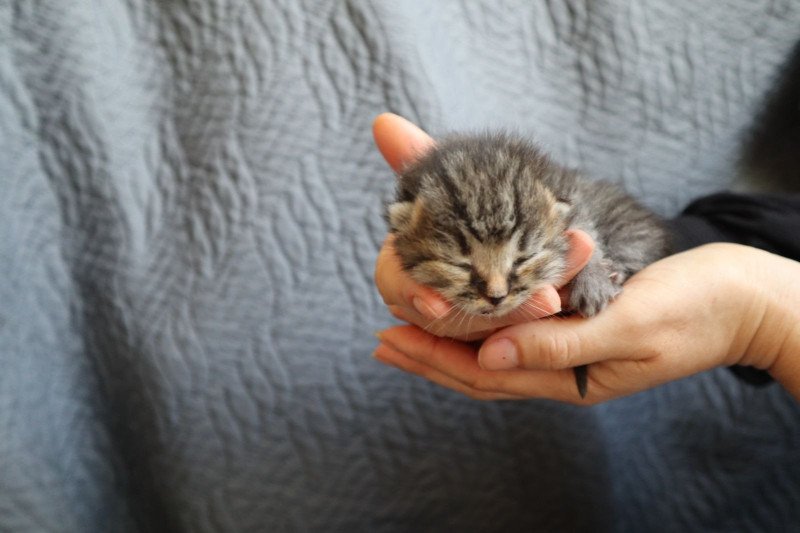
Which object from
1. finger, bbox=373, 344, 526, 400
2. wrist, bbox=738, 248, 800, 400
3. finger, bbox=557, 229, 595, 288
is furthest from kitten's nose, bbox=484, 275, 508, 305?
wrist, bbox=738, 248, 800, 400

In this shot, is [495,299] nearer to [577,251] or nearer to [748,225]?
[577,251]

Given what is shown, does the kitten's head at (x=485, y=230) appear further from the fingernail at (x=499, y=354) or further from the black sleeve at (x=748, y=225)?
the black sleeve at (x=748, y=225)

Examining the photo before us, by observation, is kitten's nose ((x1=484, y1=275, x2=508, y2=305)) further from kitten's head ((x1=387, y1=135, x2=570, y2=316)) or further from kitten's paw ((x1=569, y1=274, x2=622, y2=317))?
kitten's paw ((x1=569, y1=274, x2=622, y2=317))

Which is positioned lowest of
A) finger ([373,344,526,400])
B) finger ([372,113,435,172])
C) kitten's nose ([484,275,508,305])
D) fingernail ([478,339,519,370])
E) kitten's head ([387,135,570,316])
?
finger ([373,344,526,400])

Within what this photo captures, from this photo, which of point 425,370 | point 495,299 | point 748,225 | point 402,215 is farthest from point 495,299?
point 748,225

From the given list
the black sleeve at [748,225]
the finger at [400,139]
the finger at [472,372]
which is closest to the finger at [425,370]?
the finger at [472,372]

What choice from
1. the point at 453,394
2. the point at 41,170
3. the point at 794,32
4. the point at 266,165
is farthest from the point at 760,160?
the point at 41,170
